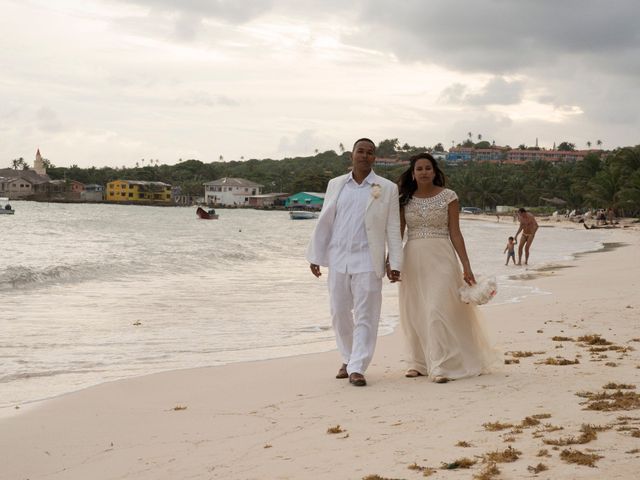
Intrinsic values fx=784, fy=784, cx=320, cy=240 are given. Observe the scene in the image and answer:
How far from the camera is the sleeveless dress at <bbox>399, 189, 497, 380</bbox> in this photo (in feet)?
19.6

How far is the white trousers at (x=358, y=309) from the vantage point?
6.00 m

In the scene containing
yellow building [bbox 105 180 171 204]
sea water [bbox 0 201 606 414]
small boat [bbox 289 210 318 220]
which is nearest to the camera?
sea water [bbox 0 201 606 414]

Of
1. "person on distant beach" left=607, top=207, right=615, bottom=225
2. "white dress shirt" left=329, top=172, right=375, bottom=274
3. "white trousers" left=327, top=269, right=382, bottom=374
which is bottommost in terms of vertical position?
"person on distant beach" left=607, top=207, right=615, bottom=225

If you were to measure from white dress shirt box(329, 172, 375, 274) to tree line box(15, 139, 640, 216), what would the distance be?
59.1 meters

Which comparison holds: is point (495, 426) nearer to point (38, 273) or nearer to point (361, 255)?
point (361, 255)

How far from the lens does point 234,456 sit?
4207 millimetres

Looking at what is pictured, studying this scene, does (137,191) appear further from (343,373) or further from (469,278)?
(469,278)

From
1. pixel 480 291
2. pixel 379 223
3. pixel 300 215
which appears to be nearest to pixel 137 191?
pixel 300 215

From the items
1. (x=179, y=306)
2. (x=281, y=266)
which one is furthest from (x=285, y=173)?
(x=179, y=306)

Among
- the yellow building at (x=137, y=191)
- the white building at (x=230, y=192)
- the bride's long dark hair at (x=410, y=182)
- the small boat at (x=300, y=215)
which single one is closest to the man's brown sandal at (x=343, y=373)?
the bride's long dark hair at (x=410, y=182)

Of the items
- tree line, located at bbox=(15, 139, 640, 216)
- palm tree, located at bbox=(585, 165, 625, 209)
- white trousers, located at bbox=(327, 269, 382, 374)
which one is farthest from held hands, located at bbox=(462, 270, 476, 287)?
palm tree, located at bbox=(585, 165, 625, 209)

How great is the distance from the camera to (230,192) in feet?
483

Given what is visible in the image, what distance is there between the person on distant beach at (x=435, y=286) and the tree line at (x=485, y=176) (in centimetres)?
5904

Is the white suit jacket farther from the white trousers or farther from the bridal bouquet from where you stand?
the bridal bouquet
